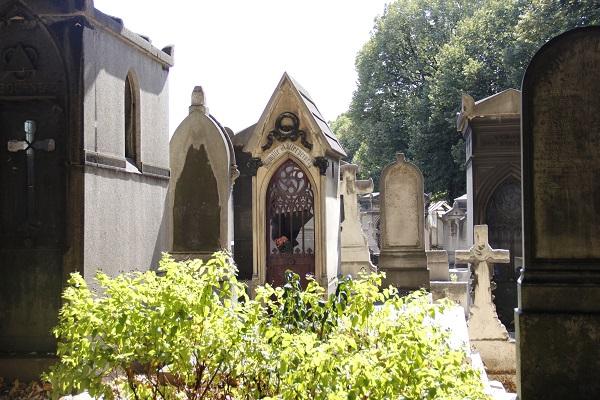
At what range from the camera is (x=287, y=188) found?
1236 centimetres

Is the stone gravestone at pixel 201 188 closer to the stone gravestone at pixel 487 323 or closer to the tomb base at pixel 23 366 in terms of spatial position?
the tomb base at pixel 23 366

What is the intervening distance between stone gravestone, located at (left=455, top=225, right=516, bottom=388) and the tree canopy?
11.1 m

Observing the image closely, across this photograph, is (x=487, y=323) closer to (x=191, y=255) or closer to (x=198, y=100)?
(x=191, y=255)

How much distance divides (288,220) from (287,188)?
2.03 feet

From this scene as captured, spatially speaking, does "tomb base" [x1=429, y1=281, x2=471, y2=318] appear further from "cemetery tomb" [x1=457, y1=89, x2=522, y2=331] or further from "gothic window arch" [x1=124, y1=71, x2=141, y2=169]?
"gothic window arch" [x1=124, y1=71, x2=141, y2=169]

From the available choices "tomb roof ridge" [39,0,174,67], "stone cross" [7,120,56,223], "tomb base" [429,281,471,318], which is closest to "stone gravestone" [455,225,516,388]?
"tomb base" [429,281,471,318]

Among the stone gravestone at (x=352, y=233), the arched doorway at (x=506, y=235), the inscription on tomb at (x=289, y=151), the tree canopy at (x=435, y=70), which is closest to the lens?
the inscription on tomb at (x=289, y=151)

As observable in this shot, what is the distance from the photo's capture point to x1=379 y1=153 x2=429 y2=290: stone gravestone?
12359 mm

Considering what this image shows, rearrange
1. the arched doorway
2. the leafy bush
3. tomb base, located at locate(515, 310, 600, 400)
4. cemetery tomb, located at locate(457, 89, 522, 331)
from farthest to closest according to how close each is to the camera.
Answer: cemetery tomb, located at locate(457, 89, 522, 331) < the arched doorway < tomb base, located at locate(515, 310, 600, 400) < the leafy bush

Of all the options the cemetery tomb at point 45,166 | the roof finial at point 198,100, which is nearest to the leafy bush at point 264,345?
the cemetery tomb at point 45,166

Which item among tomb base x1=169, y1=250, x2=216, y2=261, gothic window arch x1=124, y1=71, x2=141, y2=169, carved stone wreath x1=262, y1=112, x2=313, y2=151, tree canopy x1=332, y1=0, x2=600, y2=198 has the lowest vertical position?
tomb base x1=169, y1=250, x2=216, y2=261

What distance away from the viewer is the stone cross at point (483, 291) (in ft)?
33.5

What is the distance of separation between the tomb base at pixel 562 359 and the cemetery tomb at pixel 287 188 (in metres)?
7.22

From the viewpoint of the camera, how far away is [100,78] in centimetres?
659
